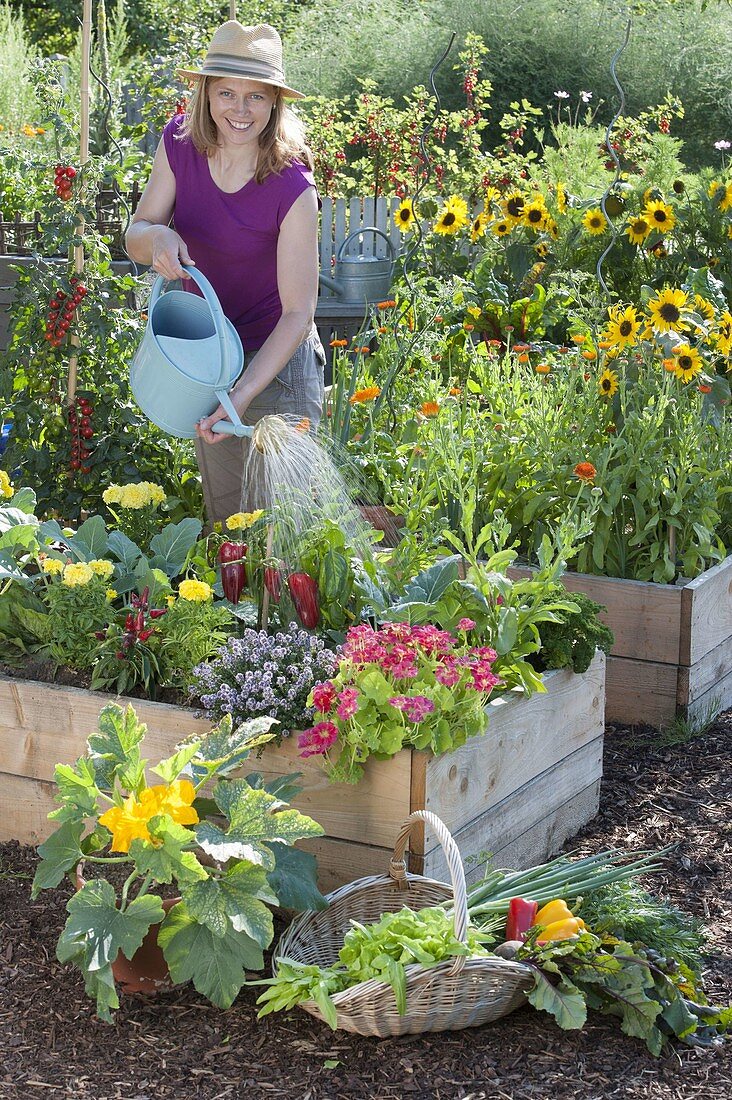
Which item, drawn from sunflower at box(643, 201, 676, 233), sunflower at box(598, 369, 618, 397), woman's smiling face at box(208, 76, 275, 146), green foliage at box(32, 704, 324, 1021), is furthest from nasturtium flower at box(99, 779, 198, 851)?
sunflower at box(643, 201, 676, 233)

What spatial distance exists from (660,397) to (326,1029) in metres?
2.04

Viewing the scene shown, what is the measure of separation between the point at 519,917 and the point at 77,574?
110cm

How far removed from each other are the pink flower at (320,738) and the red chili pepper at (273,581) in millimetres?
502

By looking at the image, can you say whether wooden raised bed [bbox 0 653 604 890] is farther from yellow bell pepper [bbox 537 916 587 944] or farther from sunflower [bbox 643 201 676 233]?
sunflower [bbox 643 201 676 233]

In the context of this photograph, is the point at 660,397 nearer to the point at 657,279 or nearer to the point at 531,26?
the point at 657,279

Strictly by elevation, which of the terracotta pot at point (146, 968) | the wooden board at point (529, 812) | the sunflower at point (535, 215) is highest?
the sunflower at point (535, 215)

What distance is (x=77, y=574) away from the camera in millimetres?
2607

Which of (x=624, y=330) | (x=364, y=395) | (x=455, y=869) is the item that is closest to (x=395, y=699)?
(x=455, y=869)

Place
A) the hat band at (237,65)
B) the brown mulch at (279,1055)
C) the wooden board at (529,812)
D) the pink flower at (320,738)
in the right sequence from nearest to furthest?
the brown mulch at (279,1055) < the pink flower at (320,738) < the wooden board at (529,812) < the hat band at (237,65)

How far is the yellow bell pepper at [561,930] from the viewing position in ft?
7.00

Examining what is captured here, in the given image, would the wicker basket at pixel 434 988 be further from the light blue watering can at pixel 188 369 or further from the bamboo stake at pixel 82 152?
the bamboo stake at pixel 82 152

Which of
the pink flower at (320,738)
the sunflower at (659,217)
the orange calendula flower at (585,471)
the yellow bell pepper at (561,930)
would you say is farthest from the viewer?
the sunflower at (659,217)

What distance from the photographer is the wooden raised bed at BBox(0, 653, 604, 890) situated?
237cm

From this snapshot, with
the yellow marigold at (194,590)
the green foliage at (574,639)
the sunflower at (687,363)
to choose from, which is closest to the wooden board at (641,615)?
the green foliage at (574,639)
